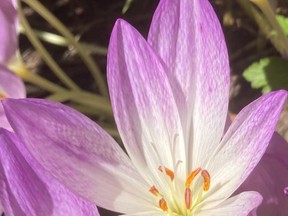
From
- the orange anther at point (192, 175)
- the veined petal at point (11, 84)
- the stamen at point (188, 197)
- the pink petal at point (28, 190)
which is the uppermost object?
the veined petal at point (11, 84)

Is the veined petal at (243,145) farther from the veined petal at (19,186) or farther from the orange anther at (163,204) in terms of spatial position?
the veined petal at (19,186)

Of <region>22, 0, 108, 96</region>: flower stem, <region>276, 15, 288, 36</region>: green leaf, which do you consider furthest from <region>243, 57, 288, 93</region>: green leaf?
<region>22, 0, 108, 96</region>: flower stem

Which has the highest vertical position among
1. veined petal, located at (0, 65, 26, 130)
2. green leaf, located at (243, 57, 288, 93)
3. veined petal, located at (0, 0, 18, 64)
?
veined petal, located at (0, 0, 18, 64)

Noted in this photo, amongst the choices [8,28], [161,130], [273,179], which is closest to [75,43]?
[8,28]

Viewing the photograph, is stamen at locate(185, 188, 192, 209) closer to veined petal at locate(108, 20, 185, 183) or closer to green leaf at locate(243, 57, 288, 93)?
veined petal at locate(108, 20, 185, 183)

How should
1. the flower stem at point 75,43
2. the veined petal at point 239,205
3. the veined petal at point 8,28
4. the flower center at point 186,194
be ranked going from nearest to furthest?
the veined petal at point 239,205, the flower center at point 186,194, the veined petal at point 8,28, the flower stem at point 75,43

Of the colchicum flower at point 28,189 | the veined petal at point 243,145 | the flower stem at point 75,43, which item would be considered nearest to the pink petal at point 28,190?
the colchicum flower at point 28,189

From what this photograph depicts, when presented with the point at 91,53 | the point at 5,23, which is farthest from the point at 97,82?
the point at 5,23

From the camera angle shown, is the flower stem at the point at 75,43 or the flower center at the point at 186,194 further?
the flower stem at the point at 75,43

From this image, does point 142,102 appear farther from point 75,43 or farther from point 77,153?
point 75,43
